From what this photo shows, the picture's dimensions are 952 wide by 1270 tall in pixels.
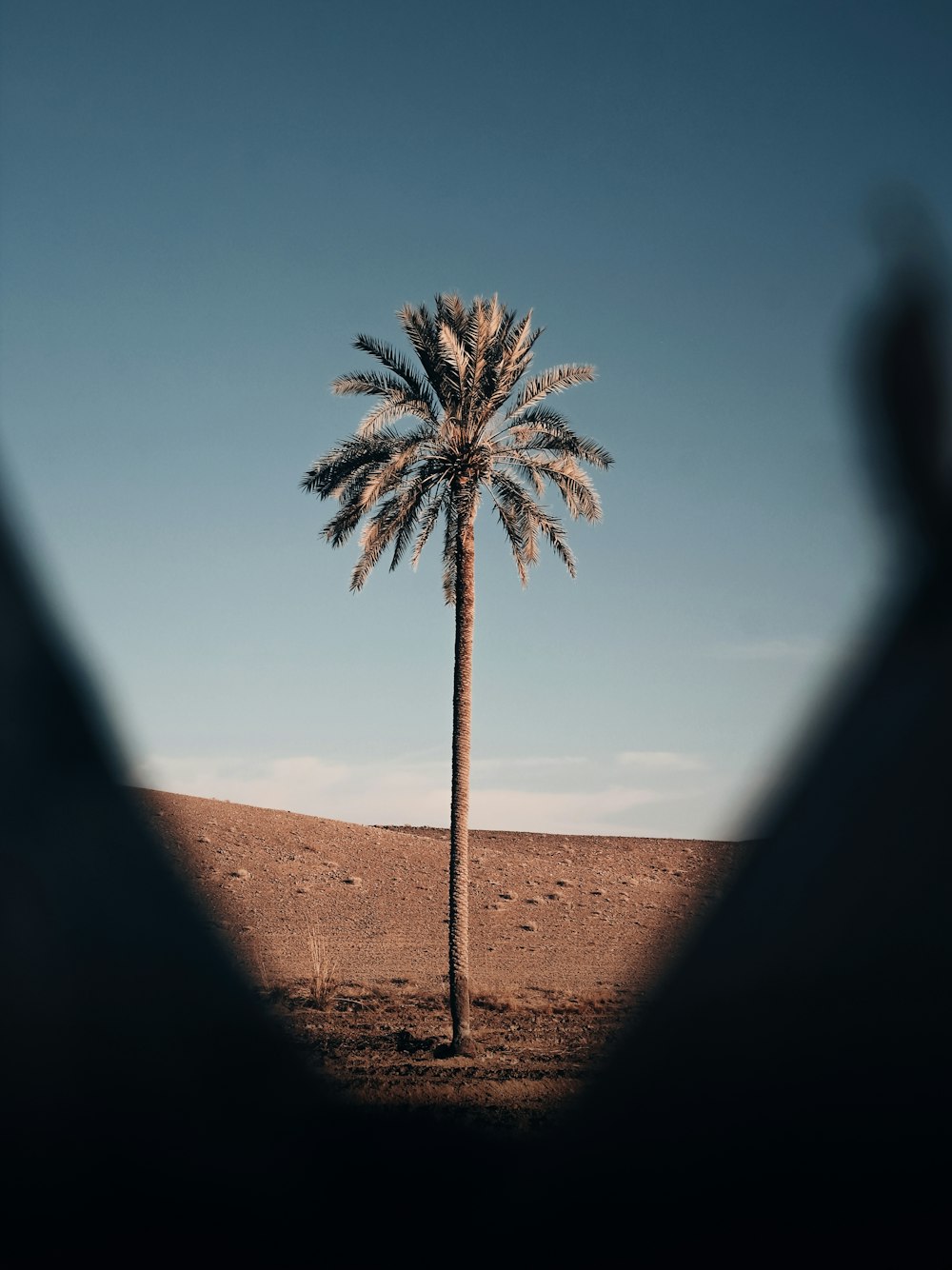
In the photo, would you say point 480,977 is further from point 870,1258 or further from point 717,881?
point 717,881

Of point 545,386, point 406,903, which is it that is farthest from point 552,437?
point 406,903

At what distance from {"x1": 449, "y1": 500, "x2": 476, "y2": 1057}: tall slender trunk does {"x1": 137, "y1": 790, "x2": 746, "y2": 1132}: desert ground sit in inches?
41.0

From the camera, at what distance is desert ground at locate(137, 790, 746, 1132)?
61.7 ft

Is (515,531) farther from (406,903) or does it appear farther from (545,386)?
(406,903)

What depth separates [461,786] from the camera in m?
20.3

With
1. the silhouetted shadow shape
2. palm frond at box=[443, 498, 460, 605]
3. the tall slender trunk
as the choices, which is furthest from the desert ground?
palm frond at box=[443, 498, 460, 605]

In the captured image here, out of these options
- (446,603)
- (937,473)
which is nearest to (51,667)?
(446,603)

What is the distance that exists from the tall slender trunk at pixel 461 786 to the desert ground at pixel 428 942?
1040 mm

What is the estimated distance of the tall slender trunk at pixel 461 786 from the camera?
65.6 ft

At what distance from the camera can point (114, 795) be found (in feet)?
116

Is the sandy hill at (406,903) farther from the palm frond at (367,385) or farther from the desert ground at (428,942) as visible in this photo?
the palm frond at (367,385)

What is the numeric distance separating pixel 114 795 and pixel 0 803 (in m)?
3.55

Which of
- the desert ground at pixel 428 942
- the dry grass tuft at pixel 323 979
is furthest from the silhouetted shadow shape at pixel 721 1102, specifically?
the dry grass tuft at pixel 323 979

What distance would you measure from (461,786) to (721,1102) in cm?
785
